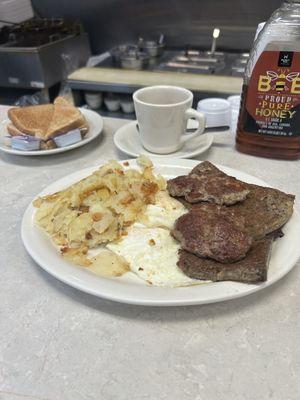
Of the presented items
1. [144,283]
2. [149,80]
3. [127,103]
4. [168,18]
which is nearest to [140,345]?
[144,283]

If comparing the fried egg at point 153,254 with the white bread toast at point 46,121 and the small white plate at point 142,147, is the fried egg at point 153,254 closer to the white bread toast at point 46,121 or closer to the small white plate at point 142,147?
the small white plate at point 142,147

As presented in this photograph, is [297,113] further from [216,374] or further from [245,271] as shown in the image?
[216,374]

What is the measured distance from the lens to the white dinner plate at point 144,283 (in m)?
0.48

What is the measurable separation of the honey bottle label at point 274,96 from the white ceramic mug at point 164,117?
13cm

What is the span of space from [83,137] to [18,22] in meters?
2.23

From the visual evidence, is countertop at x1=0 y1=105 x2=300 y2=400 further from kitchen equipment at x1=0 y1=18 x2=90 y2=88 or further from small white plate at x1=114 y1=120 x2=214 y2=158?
kitchen equipment at x1=0 y1=18 x2=90 y2=88

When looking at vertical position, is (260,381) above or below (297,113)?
below

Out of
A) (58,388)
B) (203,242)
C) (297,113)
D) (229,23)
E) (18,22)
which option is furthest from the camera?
(18,22)

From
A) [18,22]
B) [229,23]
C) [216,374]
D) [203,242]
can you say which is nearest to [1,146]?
[203,242]

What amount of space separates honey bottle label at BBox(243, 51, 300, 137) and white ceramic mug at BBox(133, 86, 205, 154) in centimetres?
13

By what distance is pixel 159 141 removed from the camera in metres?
0.88

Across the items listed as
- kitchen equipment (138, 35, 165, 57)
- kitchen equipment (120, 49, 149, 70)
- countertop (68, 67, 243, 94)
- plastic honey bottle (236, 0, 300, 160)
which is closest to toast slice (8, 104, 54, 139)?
plastic honey bottle (236, 0, 300, 160)

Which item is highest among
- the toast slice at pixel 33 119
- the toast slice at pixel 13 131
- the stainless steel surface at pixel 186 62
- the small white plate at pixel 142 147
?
the toast slice at pixel 33 119

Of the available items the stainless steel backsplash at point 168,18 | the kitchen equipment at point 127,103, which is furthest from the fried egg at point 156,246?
the stainless steel backsplash at point 168,18
